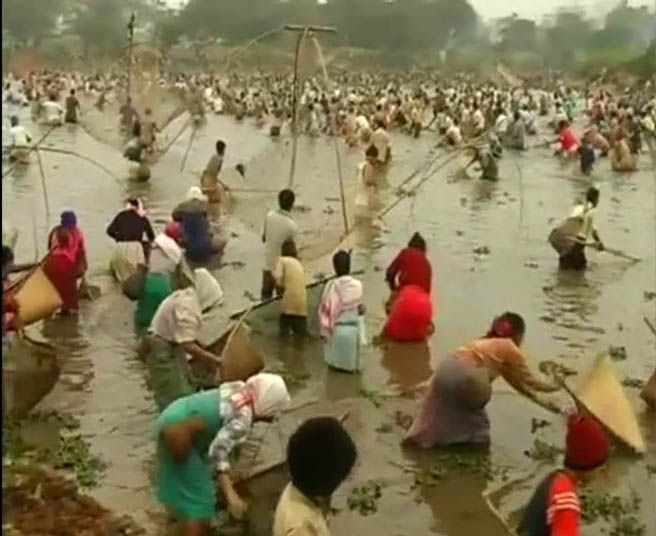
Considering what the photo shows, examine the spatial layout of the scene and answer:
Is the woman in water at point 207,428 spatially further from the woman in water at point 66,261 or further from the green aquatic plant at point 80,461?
the woman in water at point 66,261

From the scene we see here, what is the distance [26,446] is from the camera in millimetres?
8258

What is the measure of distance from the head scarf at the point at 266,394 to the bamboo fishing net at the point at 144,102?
71.8 feet

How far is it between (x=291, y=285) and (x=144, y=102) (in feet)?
56.6

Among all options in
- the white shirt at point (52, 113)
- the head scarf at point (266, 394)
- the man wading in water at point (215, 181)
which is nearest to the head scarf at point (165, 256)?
the head scarf at point (266, 394)

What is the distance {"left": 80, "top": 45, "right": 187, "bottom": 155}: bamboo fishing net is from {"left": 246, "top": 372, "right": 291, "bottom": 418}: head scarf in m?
21.9

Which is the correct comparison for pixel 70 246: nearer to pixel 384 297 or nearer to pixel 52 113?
pixel 384 297

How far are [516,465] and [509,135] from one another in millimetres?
26888

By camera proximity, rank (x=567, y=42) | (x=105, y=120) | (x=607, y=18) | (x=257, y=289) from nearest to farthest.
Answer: (x=257, y=289) → (x=105, y=120) → (x=607, y=18) → (x=567, y=42)

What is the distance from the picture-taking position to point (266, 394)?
A: 5.89 metres

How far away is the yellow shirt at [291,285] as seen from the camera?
1141cm

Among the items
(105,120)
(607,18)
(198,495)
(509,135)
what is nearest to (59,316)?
(198,495)

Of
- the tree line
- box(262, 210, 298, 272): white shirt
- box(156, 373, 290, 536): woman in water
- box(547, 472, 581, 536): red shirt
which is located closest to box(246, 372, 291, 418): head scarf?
box(156, 373, 290, 536): woman in water

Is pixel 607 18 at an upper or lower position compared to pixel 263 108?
upper

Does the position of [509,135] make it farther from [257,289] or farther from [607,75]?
[607,75]
